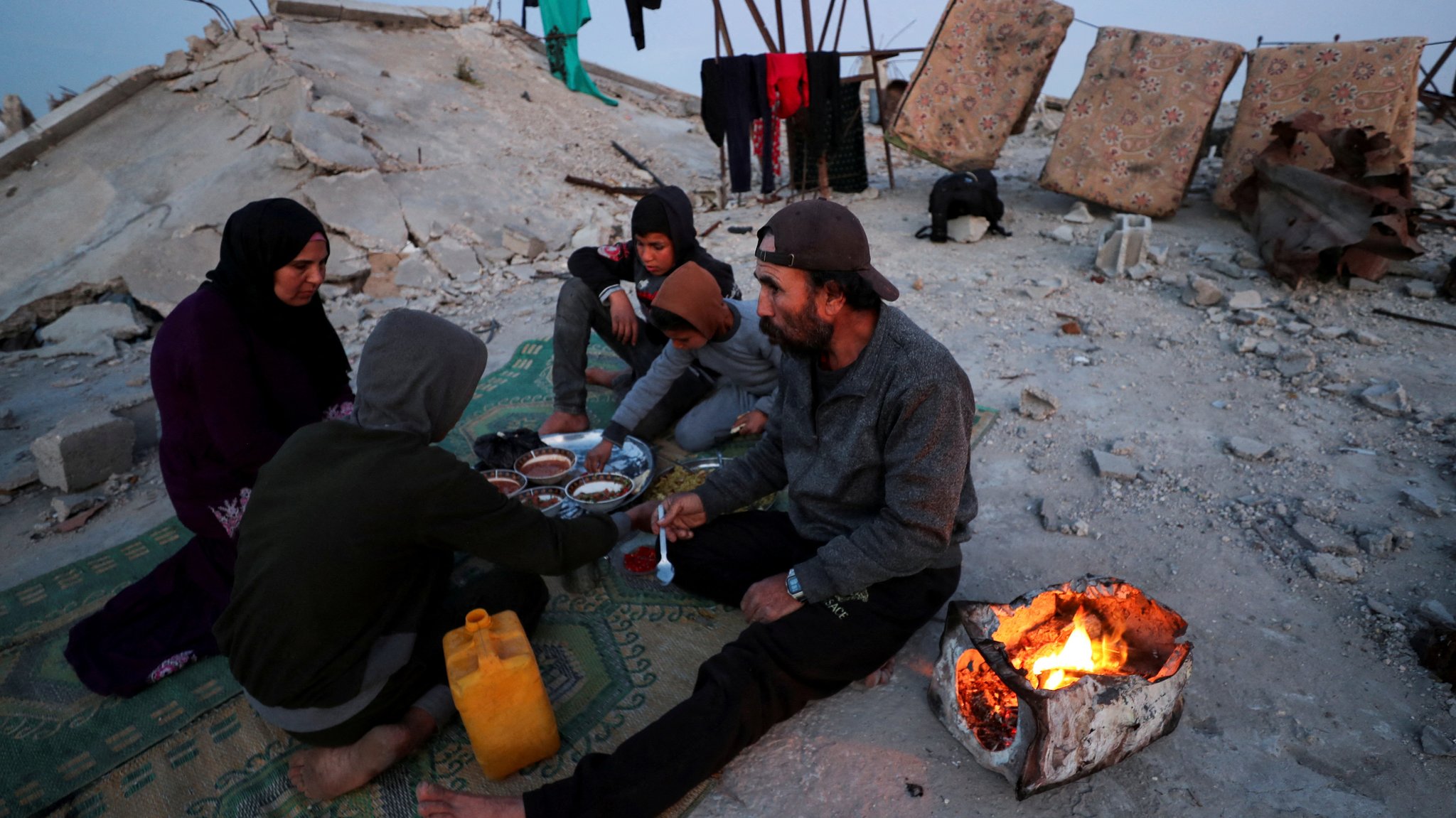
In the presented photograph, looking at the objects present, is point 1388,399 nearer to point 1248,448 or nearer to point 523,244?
point 1248,448

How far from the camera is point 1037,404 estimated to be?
13.1 feet

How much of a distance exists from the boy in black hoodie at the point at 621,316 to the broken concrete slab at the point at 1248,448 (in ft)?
8.31

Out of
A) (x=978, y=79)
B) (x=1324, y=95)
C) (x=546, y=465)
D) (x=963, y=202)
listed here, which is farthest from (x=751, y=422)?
(x=1324, y=95)

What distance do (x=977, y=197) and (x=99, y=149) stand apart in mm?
9488

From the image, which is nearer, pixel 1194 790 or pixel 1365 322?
pixel 1194 790

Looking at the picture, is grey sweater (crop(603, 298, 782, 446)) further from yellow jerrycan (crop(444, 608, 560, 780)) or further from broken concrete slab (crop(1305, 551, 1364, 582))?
broken concrete slab (crop(1305, 551, 1364, 582))

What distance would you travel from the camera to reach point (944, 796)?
6.53 feet

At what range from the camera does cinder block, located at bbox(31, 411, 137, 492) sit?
12.8 ft

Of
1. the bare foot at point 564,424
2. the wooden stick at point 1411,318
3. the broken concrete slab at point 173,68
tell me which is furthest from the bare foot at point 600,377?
the broken concrete slab at point 173,68

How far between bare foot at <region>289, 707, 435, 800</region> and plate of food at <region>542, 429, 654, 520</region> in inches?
44.9

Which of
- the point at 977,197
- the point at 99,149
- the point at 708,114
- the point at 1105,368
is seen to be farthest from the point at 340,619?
the point at 99,149

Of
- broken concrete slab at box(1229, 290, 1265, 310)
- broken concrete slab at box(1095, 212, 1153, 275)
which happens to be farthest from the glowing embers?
broken concrete slab at box(1095, 212, 1153, 275)

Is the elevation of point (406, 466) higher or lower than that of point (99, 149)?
lower

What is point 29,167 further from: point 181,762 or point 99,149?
point 181,762
